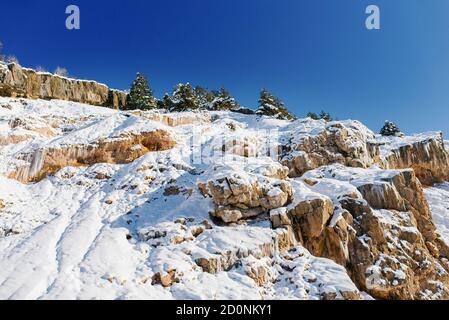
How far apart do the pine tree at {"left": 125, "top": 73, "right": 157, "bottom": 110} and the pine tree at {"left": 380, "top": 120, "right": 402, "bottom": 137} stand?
1408 inches

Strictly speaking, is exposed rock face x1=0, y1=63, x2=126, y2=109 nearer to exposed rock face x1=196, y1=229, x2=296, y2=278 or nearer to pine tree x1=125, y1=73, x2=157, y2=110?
pine tree x1=125, y1=73, x2=157, y2=110

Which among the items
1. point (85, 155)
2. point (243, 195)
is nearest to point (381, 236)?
point (243, 195)

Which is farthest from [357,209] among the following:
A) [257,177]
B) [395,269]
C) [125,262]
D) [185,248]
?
[125,262]

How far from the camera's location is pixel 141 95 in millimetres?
54594

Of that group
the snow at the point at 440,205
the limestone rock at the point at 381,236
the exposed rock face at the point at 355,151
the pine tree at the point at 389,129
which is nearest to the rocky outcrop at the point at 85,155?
the exposed rock face at the point at 355,151

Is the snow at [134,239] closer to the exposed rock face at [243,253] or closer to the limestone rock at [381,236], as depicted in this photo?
the exposed rock face at [243,253]

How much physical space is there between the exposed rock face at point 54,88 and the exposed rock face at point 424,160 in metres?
46.6

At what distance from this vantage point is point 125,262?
15.2 meters

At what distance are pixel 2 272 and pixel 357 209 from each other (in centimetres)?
1770

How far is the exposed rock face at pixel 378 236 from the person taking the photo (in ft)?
54.9

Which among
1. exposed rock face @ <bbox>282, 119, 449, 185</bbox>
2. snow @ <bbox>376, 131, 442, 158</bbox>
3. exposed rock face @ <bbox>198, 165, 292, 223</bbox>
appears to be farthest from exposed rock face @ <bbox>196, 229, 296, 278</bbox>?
snow @ <bbox>376, 131, 442, 158</bbox>
